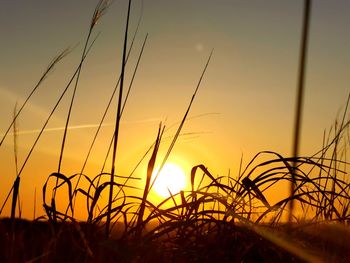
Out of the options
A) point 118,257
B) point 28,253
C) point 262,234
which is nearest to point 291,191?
point 262,234

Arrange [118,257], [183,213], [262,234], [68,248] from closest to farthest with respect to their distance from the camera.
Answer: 1. [118,257]
2. [68,248]
3. [262,234]
4. [183,213]

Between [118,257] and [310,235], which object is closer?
[118,257]

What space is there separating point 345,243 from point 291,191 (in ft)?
1.36

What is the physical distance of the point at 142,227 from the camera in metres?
1.62

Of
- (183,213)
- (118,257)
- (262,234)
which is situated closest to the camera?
(118,257)

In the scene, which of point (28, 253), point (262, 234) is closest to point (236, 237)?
point (262, 234)

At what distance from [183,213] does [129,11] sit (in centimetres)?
72

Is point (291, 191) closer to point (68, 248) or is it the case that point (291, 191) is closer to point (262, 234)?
point (262, 234)

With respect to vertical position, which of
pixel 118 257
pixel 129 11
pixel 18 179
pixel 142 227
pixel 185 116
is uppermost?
pixel 129 11

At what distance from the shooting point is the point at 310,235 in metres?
1.87

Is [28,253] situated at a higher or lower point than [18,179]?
lower

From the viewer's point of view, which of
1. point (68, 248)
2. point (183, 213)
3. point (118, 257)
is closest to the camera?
point (118, 257)

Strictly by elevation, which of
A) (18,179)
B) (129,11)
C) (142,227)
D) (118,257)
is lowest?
(118,257)

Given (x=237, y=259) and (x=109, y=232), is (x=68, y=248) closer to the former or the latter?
(x=109, y=232)
